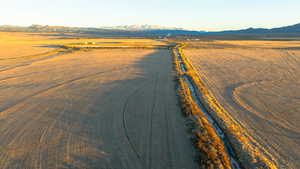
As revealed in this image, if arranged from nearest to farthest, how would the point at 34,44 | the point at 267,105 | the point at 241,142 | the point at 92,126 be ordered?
the point at 241,142
the point at 92,126
the point at 267,105
the point at 34,44

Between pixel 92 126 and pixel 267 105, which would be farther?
pixel 267 105

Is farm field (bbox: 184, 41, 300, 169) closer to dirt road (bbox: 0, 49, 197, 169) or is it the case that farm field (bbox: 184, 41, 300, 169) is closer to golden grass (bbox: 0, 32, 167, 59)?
dirt road (bbox: 0, 49, 197, 169)

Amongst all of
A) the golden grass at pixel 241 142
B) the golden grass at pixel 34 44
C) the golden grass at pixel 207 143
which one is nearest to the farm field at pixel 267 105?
the golden grass at pixel 241 142

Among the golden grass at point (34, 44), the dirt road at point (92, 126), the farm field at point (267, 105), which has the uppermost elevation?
the golden grass at point (34, 44)

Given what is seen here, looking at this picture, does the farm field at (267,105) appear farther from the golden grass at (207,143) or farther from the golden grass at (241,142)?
the golden grass at (207,143)

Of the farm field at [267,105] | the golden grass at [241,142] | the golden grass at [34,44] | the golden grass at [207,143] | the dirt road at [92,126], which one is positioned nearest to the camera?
the golden grass at [207,143]

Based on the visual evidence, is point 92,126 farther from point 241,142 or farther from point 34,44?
point 34,44

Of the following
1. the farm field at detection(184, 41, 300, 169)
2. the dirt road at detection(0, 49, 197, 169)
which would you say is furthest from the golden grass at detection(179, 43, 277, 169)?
the dirt road at detection(0, 49, 197, 169)

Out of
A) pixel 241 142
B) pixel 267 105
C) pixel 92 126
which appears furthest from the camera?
pixel 267 105

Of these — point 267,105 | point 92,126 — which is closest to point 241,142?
point 267,105
